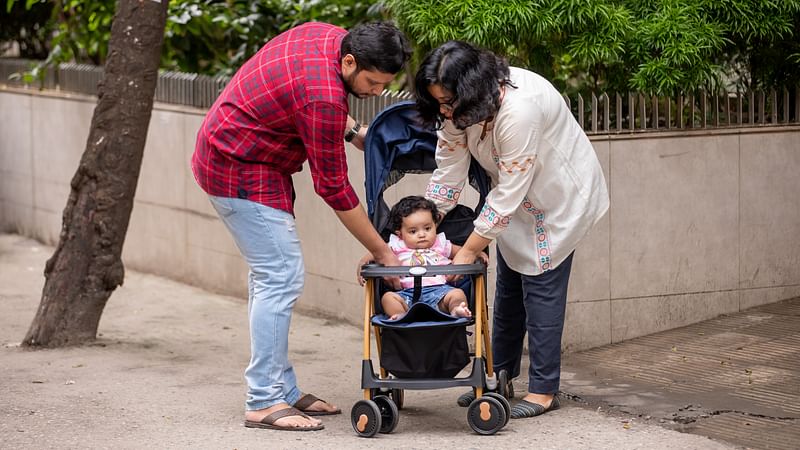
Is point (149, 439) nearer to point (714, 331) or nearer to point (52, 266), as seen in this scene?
point (52, 266)

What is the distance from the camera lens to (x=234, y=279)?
8.84 meters

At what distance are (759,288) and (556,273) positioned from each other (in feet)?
8.00

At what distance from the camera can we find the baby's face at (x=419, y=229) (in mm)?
5293

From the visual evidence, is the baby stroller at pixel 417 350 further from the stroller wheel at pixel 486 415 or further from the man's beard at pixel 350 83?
the man's beard at pixel 350 83

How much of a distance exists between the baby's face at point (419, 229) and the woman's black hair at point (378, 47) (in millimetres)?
724

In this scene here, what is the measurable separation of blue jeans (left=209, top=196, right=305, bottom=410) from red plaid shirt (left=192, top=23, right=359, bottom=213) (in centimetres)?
7

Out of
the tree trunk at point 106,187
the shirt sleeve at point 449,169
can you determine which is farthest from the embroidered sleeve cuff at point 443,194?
the tree trunk at point 106,187

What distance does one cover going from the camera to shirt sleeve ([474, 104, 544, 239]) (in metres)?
4.96

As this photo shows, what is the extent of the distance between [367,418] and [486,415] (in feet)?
1.67

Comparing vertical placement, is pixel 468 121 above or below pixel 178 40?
below

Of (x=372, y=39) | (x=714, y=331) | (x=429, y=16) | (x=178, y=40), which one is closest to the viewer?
(x=372, y=39)

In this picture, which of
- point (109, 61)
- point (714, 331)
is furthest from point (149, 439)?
point (714, 331)

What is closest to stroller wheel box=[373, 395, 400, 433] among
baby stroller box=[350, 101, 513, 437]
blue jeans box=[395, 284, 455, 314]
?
baby stroller box=[350, 101, 513, 437]

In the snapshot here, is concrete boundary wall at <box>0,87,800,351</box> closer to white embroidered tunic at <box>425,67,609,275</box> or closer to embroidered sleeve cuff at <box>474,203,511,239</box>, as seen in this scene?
white embroidered tunic at <box>425,67,609,275</box>
